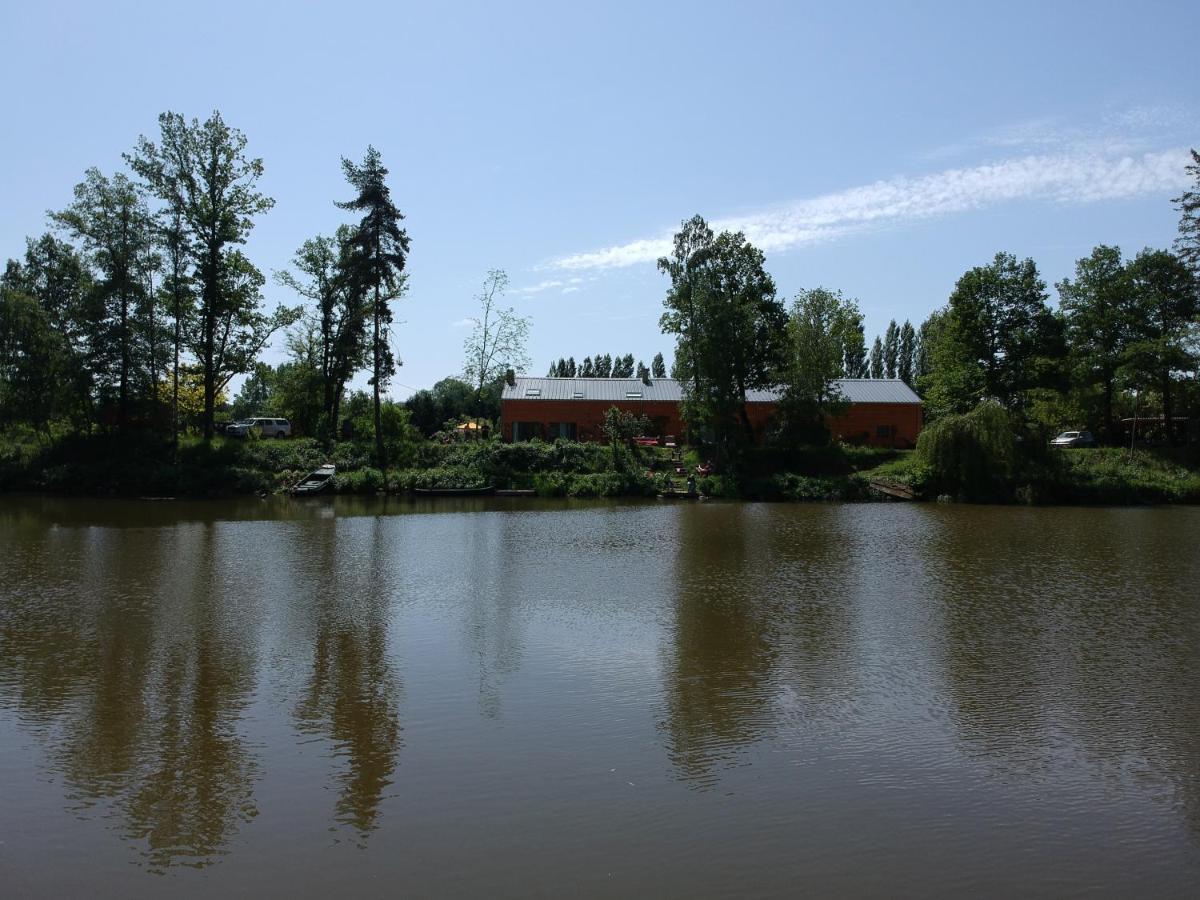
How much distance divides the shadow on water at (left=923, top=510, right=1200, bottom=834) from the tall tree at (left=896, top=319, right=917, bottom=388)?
74520 mm

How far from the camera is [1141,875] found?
5715mm

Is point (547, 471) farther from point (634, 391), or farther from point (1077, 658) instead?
point (1077, 658)

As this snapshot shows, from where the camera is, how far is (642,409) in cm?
5038

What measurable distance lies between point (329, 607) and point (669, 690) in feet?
22.4

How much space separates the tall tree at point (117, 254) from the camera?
3891 centimetres

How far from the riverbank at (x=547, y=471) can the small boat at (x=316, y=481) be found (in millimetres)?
601

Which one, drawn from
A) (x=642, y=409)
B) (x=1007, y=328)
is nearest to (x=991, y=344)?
(x=1007, y=328)

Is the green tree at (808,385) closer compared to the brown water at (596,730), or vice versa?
the brown water at (596,730)

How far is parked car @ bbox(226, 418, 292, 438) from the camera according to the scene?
157ft

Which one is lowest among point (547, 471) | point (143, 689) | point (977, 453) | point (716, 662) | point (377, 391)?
point (143, 689)

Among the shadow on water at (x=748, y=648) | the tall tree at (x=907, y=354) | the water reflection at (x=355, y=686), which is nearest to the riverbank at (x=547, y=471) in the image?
the shadow on water at (x=748, y=648)

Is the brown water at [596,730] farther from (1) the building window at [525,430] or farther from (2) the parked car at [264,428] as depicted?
(1) the building window at [525,430]

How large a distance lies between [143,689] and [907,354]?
3701 inches

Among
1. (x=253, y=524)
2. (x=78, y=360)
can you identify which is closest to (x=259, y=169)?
(x=78, y=360)
